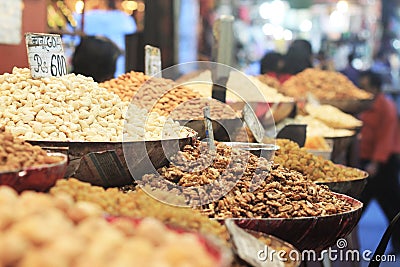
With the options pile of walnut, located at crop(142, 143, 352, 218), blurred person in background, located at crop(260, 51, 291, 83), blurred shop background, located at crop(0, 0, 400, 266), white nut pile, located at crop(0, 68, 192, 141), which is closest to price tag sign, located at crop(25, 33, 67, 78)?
white nut pile, located at crop(0, 68, 192, 141)

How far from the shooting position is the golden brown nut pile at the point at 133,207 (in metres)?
1.17

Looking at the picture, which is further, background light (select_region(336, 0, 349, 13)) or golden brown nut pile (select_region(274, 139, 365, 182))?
background light (select_region(336, 0, 349, 13))

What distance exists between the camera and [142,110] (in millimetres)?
1965

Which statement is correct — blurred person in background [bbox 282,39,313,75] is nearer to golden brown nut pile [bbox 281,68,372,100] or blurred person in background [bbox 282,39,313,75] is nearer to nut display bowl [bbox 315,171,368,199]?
golden brown nut pile [bbox 281,68,372,100]

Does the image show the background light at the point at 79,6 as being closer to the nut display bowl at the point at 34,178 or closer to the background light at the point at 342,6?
the nut display bowl at the point at 34,178

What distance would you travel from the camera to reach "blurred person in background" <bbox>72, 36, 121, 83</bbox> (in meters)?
3.86

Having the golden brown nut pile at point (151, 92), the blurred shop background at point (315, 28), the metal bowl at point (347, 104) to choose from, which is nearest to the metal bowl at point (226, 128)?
the golden brown nut pile at point (151, 92)

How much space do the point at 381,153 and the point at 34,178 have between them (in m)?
4.66

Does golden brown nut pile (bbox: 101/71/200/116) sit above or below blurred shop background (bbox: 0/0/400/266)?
above

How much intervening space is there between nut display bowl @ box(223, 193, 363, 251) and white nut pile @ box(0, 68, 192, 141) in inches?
16.4

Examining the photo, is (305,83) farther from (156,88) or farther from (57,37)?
(57,37)

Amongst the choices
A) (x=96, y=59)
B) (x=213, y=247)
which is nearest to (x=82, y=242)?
(x=213, y=247)

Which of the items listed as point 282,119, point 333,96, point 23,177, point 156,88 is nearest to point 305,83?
point 333,96

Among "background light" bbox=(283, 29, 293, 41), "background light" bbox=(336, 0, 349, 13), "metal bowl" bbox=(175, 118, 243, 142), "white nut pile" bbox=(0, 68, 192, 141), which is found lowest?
"background light" bbox=(283, 29, 293, 41)
